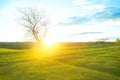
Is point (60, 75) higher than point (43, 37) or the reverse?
the reverse

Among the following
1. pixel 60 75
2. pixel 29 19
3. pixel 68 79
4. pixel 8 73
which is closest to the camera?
pixel 68 79

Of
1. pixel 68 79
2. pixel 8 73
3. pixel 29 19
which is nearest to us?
pixel 68 79

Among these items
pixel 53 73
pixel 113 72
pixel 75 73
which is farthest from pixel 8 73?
pixel 113 72

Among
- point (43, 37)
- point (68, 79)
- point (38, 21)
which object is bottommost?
point (68, 79)

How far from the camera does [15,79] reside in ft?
95.5

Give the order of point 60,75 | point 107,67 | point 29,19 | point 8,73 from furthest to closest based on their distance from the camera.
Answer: point 29,19 < point 107,67 < point 8,73 < point 60,75

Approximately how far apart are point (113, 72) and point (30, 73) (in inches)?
462

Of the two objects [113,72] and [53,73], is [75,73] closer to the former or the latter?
[53,73]

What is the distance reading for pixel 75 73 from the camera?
31.6 m

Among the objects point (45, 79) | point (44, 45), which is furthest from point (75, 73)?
point (44, 45)

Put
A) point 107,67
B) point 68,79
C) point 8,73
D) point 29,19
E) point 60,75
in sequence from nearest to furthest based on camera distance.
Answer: point 68,79, point 60,75, point 8,73, point 107,67, point 29,19

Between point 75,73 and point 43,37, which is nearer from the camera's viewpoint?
point 75,73

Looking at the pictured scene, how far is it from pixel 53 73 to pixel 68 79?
153 inches

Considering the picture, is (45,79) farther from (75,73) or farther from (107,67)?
(107,67)
